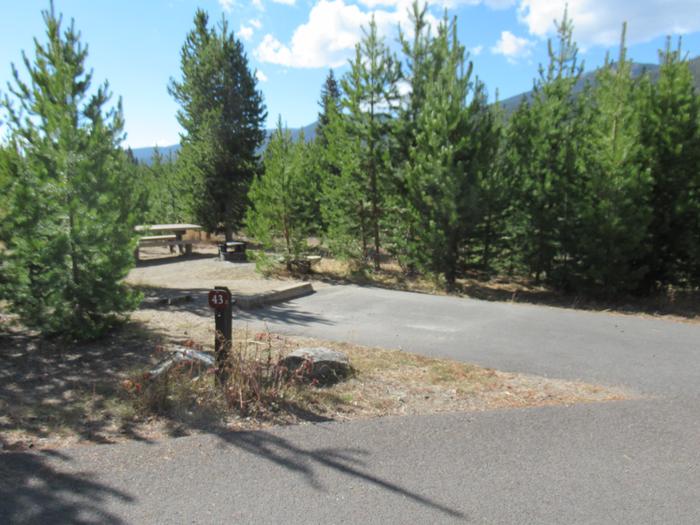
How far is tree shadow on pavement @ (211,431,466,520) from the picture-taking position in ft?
10.8

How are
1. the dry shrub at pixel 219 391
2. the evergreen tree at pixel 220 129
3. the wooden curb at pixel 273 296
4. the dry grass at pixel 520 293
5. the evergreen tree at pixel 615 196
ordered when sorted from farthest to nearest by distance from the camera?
the evergreen tree at pixel 220 129
the dry grass at pixel 520 293
the evergreen tree at pixel 615 196
the wooden curb at pixel 273 296
the dry shrub at pixel 219 391

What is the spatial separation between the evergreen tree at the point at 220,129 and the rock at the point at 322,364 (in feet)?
55.3

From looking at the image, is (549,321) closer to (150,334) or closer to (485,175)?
(485,175)

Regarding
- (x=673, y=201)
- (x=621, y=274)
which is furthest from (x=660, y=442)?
A: (x=673, y=201)

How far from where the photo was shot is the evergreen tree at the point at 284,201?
12852 mm

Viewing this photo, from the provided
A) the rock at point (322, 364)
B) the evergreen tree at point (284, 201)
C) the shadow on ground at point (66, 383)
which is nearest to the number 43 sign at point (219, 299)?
the rock at point (322, 364)

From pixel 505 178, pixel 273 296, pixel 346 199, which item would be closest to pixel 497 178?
pixel 505 178

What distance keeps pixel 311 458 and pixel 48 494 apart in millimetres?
1640

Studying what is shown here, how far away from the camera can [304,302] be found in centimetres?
1003

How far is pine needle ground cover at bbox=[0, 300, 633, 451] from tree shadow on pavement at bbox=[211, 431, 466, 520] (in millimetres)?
266

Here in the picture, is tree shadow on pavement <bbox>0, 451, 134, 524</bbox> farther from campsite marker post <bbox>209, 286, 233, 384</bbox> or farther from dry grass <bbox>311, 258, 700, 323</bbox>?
dry grass <bbox>311, 258, 700, 323</bbox>

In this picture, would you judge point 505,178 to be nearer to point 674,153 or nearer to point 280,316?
point 674,153

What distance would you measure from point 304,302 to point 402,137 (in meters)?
5.65

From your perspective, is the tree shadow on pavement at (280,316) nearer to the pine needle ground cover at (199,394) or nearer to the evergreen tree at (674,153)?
the pine needle ground cover at (199,394)
